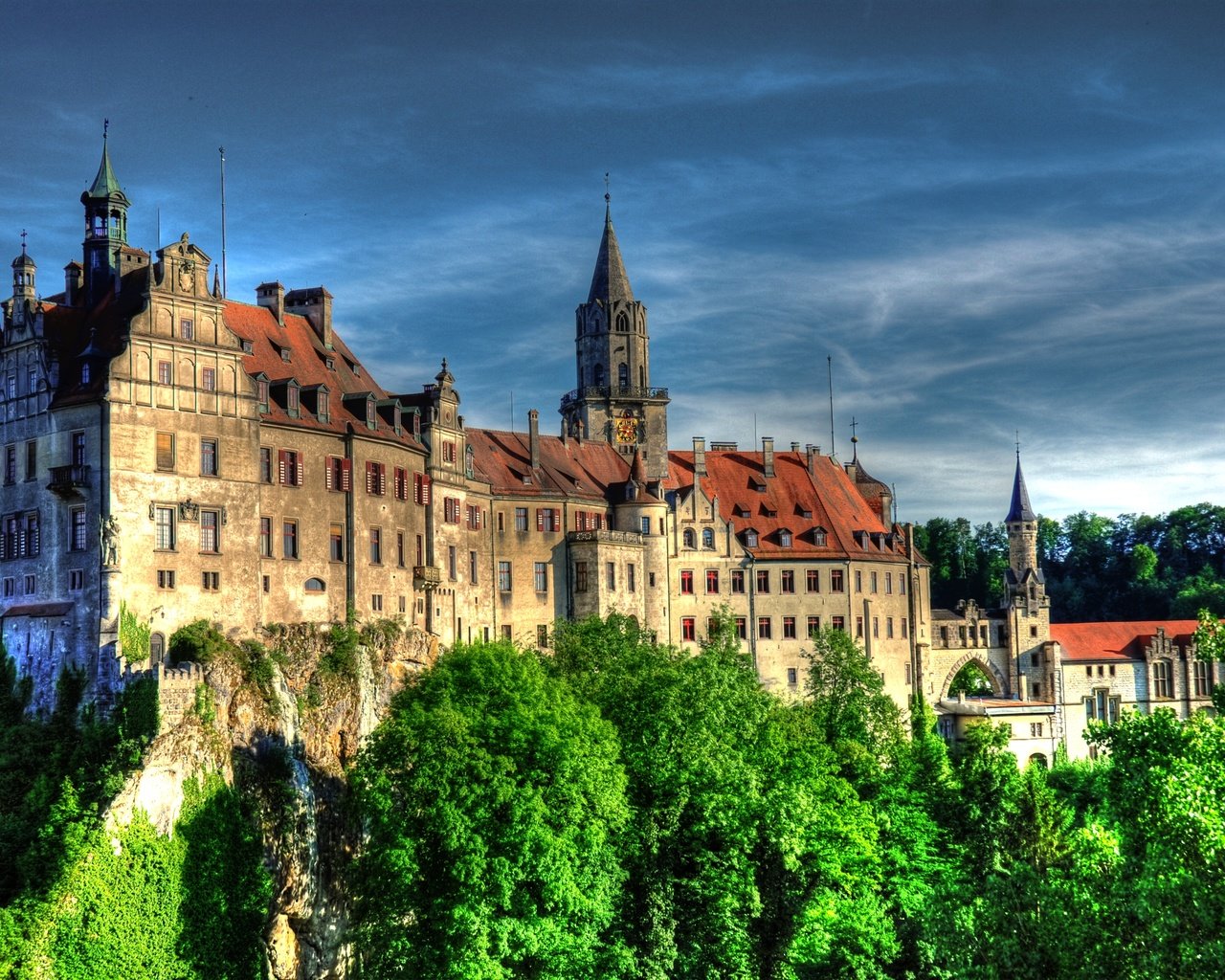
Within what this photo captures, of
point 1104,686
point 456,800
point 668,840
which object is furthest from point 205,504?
point 1104,686

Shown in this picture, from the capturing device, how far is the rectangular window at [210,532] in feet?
212

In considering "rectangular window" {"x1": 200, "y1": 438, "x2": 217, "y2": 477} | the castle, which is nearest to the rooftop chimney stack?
the castle

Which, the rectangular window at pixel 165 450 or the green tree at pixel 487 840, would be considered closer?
the green tree at pixel 487 840

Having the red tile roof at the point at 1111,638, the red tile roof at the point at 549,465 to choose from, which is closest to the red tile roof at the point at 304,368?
the red tile roof at the point at 549,465

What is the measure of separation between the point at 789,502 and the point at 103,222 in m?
44.9

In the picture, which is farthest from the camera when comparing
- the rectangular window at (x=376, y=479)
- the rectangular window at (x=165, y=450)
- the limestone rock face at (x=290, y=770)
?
the rectangular window at (x=376, y=479)

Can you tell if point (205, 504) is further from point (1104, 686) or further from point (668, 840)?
point (1104, 686)

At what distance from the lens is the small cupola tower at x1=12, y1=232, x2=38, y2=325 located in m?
67.4

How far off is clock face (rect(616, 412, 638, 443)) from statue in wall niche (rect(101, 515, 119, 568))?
154ft

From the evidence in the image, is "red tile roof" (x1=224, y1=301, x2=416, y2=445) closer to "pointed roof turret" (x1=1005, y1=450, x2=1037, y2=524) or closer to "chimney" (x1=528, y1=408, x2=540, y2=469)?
"chimney" (x1=528, y1=408, x2=540, y2=469)

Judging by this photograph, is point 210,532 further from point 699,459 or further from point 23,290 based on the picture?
point 699,459

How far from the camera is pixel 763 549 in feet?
321

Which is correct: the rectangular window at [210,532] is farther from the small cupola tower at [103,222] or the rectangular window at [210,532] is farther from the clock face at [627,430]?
the clock face at [627,430]

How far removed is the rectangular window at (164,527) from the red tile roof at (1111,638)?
7116 cm
